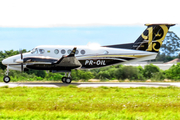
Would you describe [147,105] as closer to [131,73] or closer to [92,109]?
[92,109]

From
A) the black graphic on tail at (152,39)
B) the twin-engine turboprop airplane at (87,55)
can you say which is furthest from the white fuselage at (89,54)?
the black graphic on tail at (152,39)

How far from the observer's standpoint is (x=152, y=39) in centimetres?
2780

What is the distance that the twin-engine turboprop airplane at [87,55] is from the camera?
79.6 feet

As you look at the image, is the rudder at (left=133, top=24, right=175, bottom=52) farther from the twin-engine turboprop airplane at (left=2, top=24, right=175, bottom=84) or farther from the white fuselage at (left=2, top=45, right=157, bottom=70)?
the white fuselage at (left=2, top=45, right=157, bottom=70)

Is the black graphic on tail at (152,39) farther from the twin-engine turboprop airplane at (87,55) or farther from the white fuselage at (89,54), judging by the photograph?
the white fuselage at (89,54)

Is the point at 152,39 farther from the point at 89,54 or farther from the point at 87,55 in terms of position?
the point at 87,55

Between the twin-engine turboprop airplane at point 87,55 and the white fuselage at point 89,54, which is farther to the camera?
the white fuselage at point 89,54

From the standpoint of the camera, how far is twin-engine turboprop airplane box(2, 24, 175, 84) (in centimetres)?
2427

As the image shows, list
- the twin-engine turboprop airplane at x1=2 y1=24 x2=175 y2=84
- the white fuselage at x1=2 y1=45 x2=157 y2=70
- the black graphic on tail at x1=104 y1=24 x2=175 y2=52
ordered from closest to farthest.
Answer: the twin-engine turboprop airplane at x1=2 y1=24 x2=175 y2=84, the white fuselage at x1=2 y1=45 x2=157 y2=70, the black graphic on tail at x1=104 y1=24 x2=175 y2=52

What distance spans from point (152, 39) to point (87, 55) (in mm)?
7315

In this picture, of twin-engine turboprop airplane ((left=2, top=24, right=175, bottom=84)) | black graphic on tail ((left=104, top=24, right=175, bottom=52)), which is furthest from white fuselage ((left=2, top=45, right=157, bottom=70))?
black graphic on tail ((left=104, top=24, right=175, bottom=52))

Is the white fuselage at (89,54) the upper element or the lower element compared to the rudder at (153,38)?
lower

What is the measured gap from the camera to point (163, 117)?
959cm

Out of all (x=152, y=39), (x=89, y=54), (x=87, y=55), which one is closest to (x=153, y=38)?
(x=152, y=39)
